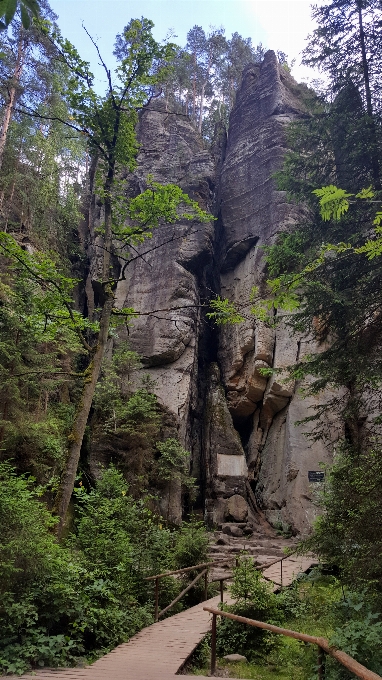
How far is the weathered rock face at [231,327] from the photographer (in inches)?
719

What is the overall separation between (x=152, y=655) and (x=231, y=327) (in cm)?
1750

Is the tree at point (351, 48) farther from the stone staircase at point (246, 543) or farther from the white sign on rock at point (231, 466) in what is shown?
the white sign on rock at point (231, 466)

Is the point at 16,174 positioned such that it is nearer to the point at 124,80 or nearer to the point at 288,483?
the point at 124,80

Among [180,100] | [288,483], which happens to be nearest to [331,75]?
[288,483]

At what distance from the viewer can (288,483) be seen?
17406 mm

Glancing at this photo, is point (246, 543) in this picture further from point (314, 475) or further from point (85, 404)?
point (85, 404)

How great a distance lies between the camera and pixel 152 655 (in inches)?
208

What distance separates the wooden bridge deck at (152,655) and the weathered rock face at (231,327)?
8.85 metres

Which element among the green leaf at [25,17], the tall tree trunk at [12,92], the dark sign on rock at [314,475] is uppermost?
the tall tree trunk at [12,92]

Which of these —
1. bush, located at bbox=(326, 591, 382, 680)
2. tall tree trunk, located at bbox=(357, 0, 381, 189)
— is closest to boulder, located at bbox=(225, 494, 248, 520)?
bush, located at bbox=(326, 591, 382, 680)

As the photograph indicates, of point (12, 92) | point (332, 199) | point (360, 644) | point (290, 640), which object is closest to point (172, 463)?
point (290, 640)

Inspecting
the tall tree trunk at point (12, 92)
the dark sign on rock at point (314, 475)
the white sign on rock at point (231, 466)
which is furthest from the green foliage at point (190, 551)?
the tall tree trunk at point (12, 92)

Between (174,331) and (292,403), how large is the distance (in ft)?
19.7

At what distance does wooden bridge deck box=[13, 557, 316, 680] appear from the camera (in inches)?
173
